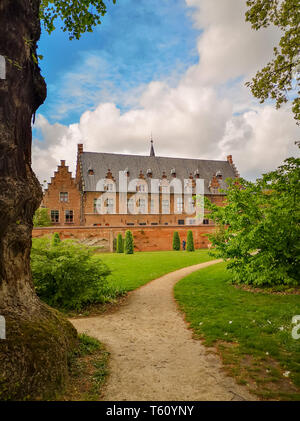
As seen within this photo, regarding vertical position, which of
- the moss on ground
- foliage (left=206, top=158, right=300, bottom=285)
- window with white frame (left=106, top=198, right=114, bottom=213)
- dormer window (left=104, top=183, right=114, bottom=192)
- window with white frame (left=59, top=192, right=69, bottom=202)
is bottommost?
the moss on ground

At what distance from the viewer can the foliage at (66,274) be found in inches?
312

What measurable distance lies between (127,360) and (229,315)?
133 inches

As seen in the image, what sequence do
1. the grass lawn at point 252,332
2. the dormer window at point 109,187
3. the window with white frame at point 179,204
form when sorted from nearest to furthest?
the grass lawn at point 252,332 → the dormer window at point 109,187 → the window with white frame at point 179,204

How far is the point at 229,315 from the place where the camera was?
6.96 m

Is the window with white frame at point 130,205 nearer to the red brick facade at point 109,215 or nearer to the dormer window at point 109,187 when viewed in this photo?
the red brick facade at point 109,215

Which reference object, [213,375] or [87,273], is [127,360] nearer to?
[213,375]

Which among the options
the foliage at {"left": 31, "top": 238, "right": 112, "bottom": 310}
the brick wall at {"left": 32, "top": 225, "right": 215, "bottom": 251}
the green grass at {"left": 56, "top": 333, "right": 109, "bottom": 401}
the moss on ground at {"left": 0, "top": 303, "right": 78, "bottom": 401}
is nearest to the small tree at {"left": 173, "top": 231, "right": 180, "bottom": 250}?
the brick wall at {"left": 32, "top": 225, "right": 215, "bottom": 251}

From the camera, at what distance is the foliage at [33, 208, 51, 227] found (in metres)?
33.8

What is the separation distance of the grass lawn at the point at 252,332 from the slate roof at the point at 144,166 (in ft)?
108

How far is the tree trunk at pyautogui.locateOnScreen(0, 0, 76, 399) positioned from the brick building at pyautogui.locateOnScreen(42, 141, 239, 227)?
31.9 metres

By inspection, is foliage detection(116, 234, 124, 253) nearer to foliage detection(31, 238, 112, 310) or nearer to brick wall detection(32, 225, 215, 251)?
brick wall detection(32, 225, 215, 251)

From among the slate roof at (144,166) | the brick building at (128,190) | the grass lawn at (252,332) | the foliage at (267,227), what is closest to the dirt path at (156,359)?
the grass lawn at (252,332)

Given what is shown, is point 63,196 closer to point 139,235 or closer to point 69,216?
point 69,216
